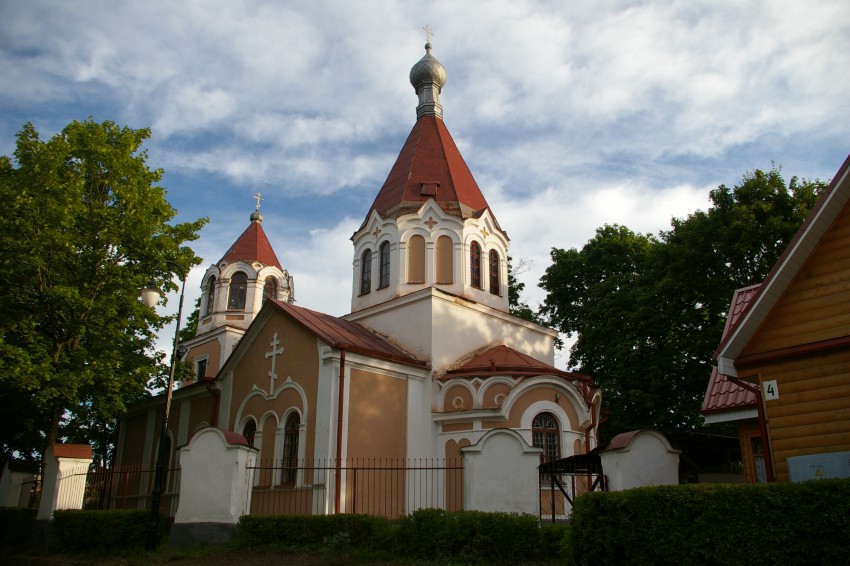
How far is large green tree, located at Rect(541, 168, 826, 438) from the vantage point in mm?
19844

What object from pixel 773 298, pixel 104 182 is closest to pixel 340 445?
pixel 104 182

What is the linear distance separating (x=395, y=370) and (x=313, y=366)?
2.20m

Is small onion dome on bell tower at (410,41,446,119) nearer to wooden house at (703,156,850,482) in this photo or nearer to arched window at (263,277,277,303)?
arched window at (263,277,277,303)

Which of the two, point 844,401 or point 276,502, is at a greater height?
point 844,401

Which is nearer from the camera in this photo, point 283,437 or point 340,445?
point 340,445

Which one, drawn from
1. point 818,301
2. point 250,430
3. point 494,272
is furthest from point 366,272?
point 818,301

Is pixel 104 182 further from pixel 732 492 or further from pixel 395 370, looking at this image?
pixel 732 492

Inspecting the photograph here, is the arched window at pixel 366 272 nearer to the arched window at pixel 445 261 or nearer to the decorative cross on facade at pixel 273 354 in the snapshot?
the arched window at pixel 445 261

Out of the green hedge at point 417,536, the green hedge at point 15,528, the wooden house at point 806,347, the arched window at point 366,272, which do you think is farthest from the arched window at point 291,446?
the wooden house at point 806,347

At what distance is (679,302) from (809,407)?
14045 millimetres

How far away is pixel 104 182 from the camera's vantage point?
1712 centimetres

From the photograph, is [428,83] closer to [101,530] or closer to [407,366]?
[407,366]

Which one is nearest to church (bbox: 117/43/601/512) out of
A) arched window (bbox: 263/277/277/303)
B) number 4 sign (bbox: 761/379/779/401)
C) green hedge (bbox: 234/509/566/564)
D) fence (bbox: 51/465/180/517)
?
fence (bbox: 51/465/180/517)

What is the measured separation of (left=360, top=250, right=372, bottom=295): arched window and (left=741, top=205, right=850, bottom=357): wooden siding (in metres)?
14.0
